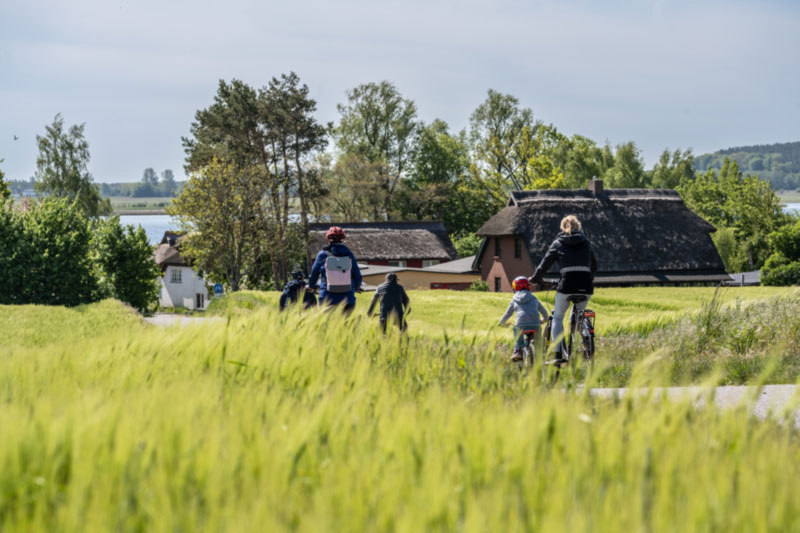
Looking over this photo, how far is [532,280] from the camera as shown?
1075 centimetres

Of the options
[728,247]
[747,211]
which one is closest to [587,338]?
[728,247]

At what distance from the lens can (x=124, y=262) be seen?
45.8m

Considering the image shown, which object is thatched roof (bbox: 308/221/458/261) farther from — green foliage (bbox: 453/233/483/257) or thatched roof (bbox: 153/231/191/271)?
thatched roof (bbox: 153/231/191/271)

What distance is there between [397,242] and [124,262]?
106 feet

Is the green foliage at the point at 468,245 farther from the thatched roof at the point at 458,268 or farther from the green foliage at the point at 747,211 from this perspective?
the green foliage at the point at 747,211

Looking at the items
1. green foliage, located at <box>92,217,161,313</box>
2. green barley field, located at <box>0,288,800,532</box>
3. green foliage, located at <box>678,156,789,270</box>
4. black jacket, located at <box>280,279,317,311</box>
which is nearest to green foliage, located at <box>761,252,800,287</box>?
green foliage, located at <box>678,156,789,270</box>

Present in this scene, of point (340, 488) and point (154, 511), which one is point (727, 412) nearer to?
point (340, 488)

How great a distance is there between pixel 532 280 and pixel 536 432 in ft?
24.9

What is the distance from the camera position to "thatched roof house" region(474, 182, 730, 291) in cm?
5178

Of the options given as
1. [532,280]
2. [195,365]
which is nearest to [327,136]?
[532,280]

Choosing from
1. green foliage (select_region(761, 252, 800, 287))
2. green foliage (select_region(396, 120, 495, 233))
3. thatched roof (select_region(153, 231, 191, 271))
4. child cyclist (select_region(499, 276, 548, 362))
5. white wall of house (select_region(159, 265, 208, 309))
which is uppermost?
green foliage (select_region(396, 120, 495, 233))

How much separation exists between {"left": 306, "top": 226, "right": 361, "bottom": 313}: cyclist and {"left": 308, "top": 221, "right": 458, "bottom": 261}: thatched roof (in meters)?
58.8

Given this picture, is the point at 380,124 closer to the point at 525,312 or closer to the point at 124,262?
the point at 124,262

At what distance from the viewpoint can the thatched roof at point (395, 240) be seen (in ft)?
238
